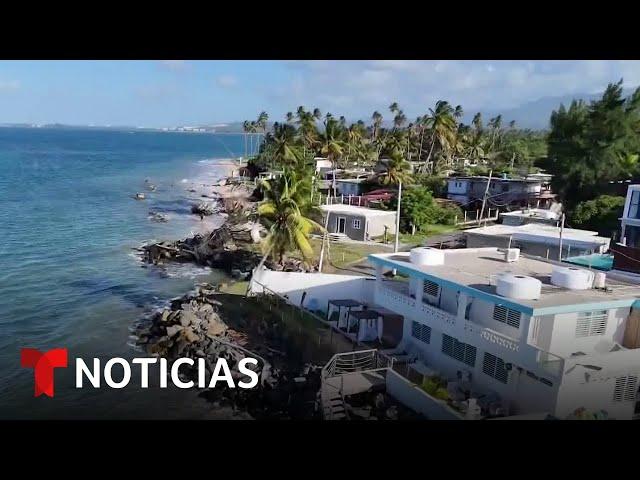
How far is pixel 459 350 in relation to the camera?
1112 centimetres

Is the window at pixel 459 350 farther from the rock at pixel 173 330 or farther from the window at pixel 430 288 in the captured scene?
the rock at pixel 173 330

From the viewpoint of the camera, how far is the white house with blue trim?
9.41 meters

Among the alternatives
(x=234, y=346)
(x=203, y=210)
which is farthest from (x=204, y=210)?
(x=234, y=346)

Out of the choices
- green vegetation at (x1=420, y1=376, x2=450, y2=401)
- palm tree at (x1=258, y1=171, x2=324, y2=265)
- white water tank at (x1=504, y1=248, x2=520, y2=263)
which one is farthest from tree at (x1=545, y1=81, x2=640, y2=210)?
green vegetation at (x1=420, y1=376, x2=450, y2=401)

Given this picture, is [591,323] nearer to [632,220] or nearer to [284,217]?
[632,220]

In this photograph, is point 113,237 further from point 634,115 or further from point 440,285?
point 634,115

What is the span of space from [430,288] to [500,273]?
1.52 m

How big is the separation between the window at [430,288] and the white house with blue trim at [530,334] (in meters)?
0.02

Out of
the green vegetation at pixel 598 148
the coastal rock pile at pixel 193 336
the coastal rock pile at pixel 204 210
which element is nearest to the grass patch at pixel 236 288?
the coastal rock pile at pixel 193 336

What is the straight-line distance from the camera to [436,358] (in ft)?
38.2

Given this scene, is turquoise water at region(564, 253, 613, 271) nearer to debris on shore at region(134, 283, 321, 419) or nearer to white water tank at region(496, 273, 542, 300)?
white water tank at region(496, 273, 542, 300)

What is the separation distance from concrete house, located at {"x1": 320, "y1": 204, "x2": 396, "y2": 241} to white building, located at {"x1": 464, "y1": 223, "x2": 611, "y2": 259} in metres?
4.72
